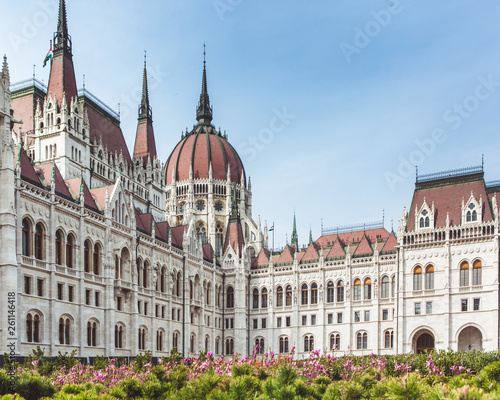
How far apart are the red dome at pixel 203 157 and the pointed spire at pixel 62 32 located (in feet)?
113

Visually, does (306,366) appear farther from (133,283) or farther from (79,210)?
(133,283)

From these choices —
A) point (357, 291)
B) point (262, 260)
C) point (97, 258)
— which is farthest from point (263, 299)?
point (97, 258)

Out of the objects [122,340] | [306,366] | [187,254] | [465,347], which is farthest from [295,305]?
[306,366]

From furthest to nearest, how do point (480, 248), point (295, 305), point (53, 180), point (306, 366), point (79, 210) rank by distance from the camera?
point (295, 305) < point (480, 248) < point (79, 210) < point (53, 180) < point (306, 366)

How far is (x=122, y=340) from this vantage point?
160 ft

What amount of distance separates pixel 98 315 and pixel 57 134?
15691 millimetres

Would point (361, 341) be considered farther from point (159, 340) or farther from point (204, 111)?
point (204, 111)

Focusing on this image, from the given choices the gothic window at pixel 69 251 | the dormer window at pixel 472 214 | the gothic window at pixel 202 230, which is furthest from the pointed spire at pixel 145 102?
the dormer window at pixel 472 214

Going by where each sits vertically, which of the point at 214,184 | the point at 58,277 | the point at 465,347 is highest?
the point at 214,184

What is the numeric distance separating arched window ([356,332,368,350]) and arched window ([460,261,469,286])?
11991 millimetres

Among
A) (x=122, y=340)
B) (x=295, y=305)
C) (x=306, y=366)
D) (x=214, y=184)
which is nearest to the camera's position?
(x=306, y=366)

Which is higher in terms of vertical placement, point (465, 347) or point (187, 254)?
point (187, 254)

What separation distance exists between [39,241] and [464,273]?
3708 cm

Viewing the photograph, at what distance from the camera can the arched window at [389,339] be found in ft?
195
